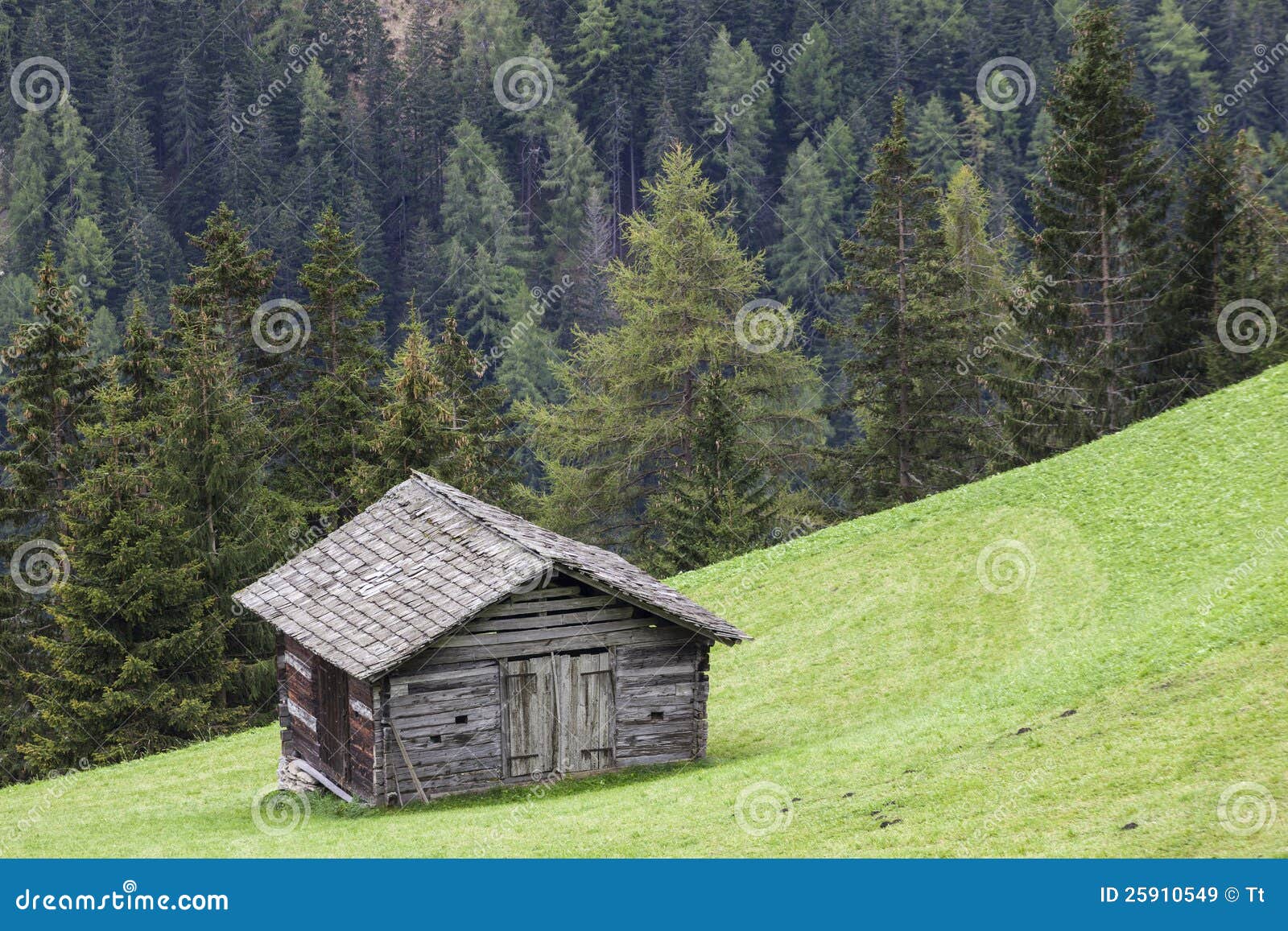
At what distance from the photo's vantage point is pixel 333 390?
51.2 metres

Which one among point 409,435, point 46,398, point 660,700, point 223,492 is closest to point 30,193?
point 46,398

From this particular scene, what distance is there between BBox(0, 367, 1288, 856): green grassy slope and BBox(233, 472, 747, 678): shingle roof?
9.13 ft

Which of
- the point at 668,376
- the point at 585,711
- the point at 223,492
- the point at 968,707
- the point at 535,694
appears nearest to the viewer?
the point at 535,694

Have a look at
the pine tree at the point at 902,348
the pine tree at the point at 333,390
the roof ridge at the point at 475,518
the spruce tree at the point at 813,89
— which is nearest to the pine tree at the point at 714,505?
the pine tree at the point at 902,348

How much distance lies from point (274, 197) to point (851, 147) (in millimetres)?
52822

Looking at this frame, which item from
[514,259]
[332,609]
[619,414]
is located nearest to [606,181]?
[514,259]

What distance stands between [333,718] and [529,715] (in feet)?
13.0

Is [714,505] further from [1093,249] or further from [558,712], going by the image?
[558,712]

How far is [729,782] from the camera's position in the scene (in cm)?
2455

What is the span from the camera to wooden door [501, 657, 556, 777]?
83.0 ft

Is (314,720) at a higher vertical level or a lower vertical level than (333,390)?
lower

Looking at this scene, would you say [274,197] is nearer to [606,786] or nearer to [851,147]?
[851,147]

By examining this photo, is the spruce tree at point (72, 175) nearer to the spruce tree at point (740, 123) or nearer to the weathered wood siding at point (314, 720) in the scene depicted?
the spruce tree at point (740, 123)

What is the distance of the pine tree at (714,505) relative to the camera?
165 feet
